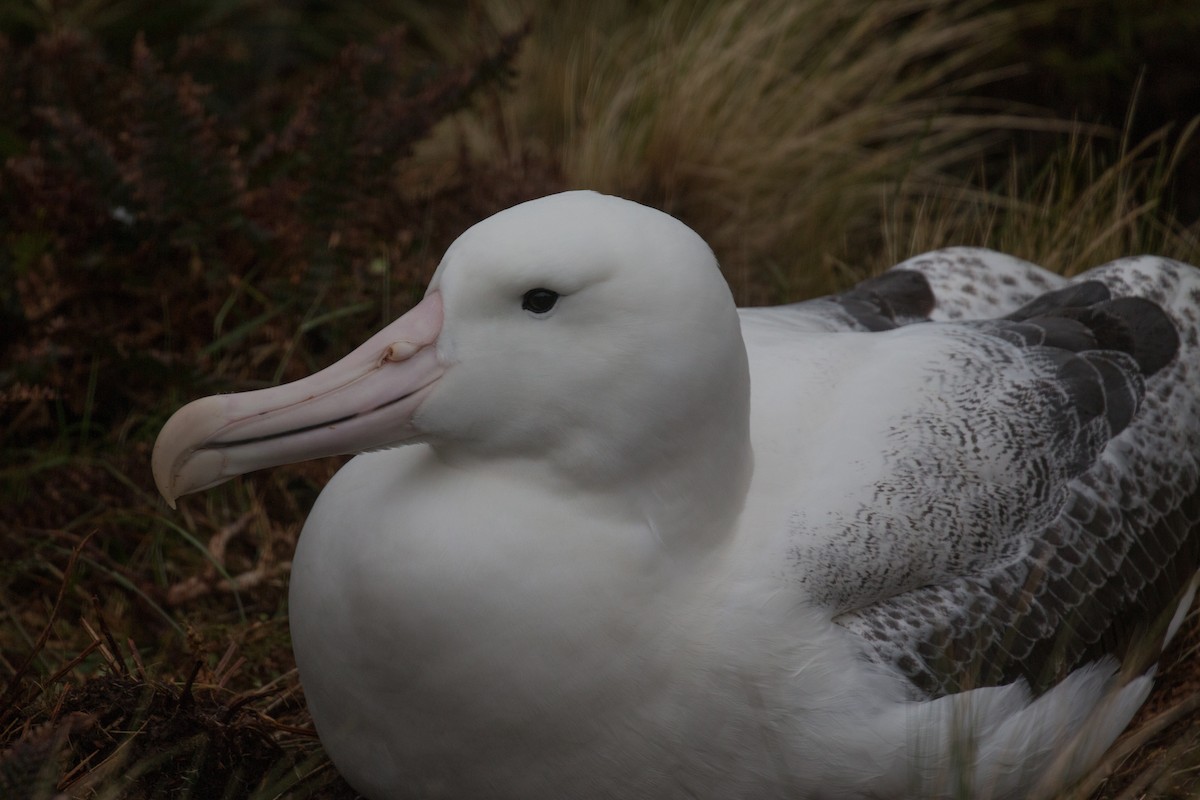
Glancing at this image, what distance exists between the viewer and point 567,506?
2.90 metres

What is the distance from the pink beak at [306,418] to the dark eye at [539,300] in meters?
0.18

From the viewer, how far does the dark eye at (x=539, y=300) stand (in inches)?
111

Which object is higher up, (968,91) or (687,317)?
(687,317)

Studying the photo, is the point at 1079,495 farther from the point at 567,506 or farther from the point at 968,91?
the point at 968,91

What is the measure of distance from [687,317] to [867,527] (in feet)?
2.18

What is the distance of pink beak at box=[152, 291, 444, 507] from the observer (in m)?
2.85

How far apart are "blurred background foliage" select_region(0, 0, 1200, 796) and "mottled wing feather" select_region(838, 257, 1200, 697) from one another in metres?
1.30

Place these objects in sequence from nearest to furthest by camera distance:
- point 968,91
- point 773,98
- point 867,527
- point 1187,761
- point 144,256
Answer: point 867,527 < point 1187,761 < point 144,256 < point 773,98 < point 968,91

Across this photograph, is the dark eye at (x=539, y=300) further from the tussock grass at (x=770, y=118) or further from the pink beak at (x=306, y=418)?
the tussock grass at (x=770, y=118)

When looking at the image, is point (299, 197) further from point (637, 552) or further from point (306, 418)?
point (637, 552)

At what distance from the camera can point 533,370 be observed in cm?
281

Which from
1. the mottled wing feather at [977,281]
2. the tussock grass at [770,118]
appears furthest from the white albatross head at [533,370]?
the tussock grass at [770,118]

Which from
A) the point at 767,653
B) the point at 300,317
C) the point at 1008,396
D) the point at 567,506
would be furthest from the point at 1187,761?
the point at 300,317

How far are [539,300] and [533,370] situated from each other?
136 mm
